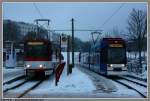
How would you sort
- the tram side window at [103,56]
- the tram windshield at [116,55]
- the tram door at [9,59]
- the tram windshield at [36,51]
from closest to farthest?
1. the tram windshield at [36,51]
2. the tram windshield at [116,55]
3. the tram side window at [103,56]
4. the tram door at [9,59]

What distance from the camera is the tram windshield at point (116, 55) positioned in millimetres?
30609

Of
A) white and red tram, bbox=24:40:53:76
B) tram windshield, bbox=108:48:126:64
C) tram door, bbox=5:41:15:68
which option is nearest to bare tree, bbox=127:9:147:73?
tram windshield, bbox=108:48:126:64

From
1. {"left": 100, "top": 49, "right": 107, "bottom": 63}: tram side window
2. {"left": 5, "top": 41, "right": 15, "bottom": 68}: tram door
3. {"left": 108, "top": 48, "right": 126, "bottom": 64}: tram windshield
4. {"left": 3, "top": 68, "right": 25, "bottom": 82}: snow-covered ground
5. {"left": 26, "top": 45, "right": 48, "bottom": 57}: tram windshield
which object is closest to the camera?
{"left": 3, "top": 68, "right": 25, "bottom": 82}: snow-covered ground

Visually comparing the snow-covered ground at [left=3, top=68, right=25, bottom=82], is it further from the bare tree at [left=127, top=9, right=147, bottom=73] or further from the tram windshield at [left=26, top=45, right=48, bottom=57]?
the bare tree at [left=127, top=9, right=147, bottom=73]

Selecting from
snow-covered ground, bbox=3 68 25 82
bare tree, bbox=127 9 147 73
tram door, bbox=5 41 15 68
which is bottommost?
A: snow-covered ground, bbox=3 68 25 82

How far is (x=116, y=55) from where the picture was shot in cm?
3089

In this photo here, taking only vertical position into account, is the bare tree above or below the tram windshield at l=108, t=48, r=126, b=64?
above

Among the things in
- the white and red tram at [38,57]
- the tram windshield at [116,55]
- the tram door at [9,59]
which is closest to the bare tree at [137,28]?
the tram windshield at [116,55]

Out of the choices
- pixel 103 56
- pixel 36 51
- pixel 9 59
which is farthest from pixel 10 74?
pixel 9 59

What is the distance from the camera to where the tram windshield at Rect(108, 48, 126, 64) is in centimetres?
3061

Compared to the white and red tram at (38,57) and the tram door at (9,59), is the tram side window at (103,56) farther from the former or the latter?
the tram door at (9,59)

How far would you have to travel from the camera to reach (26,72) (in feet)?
91.8

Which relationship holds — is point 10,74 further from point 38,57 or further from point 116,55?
point 116,55

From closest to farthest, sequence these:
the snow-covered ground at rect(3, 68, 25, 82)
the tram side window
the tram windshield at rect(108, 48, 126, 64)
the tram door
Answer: the snow-covered ground at rect(3, 68, 25, 82)
the tram windshield at rect(108, 48, 126, 64)
the tram side window
the tram door
